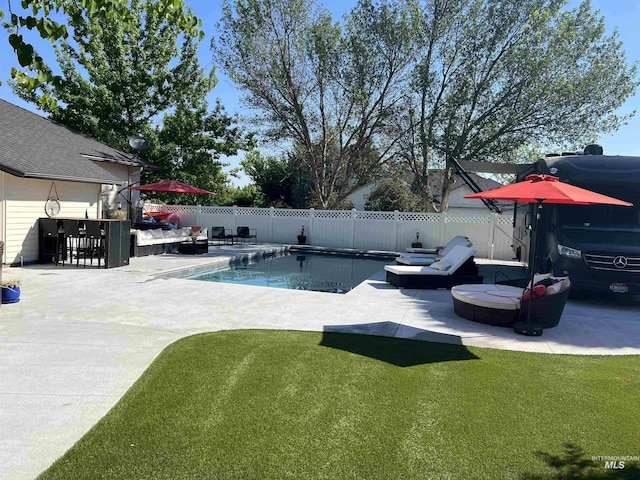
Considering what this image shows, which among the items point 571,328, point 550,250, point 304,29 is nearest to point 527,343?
point 571,328

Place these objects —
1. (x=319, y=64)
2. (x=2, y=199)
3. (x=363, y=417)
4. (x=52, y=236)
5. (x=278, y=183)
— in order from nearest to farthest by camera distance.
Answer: (x=363, y=417) → (x=2, y=199) → (x=52, y=236) → (x=319, y=64) → (x=278, y=183)

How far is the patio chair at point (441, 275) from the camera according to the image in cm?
1053

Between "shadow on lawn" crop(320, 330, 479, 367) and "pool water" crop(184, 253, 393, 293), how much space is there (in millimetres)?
4744

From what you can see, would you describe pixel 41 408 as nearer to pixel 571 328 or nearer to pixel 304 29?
pixel 571 328

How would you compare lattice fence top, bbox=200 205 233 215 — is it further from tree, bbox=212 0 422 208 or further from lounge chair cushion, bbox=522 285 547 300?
lounge chair cushion, bbox=522 285 547 300

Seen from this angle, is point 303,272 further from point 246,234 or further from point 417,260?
point 246,234

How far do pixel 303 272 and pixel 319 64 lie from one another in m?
11.0

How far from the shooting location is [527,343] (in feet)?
20.5

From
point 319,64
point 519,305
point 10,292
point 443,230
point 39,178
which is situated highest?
point 319,64

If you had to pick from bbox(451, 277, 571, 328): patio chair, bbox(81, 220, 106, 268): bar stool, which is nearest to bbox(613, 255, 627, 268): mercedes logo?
bbox(451, 277, 571, 328): patio chair

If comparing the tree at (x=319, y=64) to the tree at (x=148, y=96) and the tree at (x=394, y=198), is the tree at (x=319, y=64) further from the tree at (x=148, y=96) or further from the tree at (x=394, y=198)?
the tree at (x=394, y=198)

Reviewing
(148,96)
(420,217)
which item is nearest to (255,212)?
(420,217)

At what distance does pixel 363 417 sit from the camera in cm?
386

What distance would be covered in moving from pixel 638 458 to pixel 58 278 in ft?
34.9
